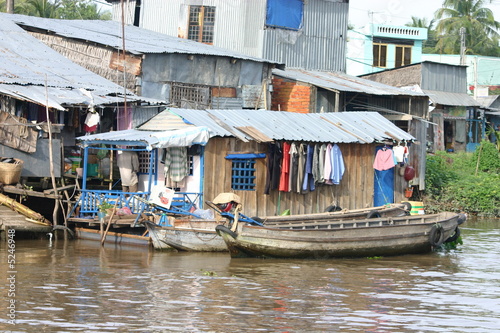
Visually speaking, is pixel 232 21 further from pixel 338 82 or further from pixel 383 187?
pixel 383 187

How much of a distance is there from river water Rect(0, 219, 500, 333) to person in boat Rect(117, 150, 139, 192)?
1.83 m

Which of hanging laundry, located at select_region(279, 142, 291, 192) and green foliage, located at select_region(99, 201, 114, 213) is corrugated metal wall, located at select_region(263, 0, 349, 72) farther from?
green foliage, located at select_region(99, 201, 114, 213)

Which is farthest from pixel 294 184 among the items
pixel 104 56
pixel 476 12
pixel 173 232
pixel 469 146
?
pixel 476 12

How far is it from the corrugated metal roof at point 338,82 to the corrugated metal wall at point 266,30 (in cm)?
88

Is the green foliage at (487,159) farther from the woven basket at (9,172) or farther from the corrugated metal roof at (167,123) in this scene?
the woven basket at (9,172)

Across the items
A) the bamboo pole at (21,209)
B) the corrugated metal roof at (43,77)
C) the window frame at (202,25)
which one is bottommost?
the bamboo pole at (21,209)

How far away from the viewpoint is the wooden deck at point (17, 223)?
1697cm

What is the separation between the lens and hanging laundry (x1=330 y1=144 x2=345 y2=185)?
19.3 metres

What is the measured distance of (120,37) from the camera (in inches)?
952

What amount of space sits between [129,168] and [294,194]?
3.85 m

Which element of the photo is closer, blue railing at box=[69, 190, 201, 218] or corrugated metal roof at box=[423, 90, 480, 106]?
blue railing at box=[69, 190, 201, 218]

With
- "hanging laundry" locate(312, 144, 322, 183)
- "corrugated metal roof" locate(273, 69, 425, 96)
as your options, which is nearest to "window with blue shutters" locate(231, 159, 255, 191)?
"hanging laundry" locate(312, 144, 322, 183)

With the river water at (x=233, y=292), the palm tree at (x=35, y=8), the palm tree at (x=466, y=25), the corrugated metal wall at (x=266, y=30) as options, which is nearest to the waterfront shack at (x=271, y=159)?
the river water at (x=233, y=292)

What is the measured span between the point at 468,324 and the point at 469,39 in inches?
1624
